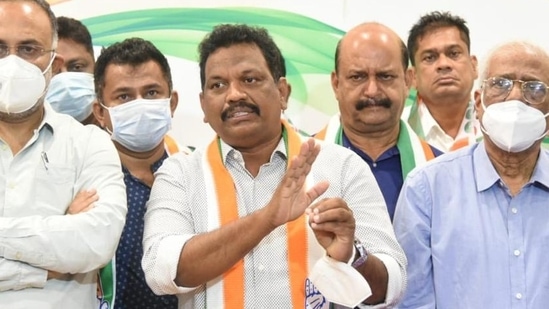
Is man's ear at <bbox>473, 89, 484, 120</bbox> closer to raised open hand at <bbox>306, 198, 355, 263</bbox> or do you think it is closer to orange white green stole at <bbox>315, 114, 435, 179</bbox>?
orange white green stole at <bbox>315, 114, 435, 179</bbox>

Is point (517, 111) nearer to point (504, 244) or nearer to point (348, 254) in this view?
point (504, 244)

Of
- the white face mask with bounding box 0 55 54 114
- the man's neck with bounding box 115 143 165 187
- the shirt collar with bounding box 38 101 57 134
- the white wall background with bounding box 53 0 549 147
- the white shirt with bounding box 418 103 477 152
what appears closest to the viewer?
the white face mask with bounding box 0 55 54 114

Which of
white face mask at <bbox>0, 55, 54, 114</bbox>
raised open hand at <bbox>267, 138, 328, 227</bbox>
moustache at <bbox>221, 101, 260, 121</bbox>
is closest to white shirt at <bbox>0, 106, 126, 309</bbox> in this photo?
white face mask at <bbox>0, 55, 54, 114</bbox>

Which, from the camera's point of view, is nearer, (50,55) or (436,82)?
(50,55)

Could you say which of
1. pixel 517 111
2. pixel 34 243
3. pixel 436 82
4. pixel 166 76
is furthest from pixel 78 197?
pixel 436 82

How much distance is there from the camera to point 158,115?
3.16 m

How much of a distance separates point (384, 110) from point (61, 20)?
1.63m

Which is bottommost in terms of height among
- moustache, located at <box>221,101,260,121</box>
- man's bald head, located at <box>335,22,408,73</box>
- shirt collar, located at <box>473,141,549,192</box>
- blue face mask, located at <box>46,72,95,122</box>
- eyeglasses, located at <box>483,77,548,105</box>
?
shirt collar, located at <box>473,141,549,192</box>

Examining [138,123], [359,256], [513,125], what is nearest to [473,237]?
[513,125]

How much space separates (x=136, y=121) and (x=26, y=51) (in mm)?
662

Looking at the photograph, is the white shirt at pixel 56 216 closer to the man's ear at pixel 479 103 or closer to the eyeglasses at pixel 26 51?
the eyeglasses at pixel 26 51

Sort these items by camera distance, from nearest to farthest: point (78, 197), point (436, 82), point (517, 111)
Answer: point (78, 197) < point (517, 111) < point (436, 82)

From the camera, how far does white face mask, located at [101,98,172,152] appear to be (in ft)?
10.2

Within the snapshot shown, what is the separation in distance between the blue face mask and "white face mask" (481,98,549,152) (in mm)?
1767
